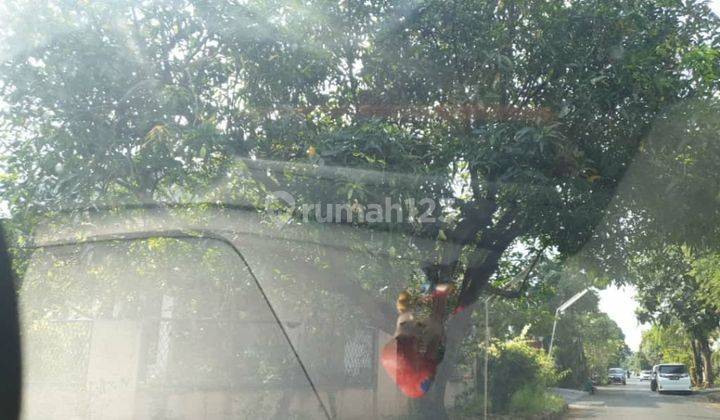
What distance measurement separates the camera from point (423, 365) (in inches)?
394

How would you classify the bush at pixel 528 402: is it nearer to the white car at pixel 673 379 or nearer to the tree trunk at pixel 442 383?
the tree trunk at pixel 442 383

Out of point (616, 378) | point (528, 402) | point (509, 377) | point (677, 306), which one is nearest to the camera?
point (528, 402)

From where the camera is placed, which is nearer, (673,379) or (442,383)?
(442,383)

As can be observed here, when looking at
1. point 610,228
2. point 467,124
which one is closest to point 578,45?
point 467,124

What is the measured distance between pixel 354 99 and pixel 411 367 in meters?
4.25

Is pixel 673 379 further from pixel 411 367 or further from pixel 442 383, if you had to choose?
pixel 411 367

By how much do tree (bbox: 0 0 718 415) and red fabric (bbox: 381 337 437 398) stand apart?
1562 mm

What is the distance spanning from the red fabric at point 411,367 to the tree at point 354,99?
1.56 m

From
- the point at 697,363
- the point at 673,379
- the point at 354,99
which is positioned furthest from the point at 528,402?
the point at 697,363

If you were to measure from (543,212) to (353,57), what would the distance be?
137 inches

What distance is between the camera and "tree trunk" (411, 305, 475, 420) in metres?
10.5

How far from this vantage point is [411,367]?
408 inches

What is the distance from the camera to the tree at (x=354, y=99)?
25.2ft

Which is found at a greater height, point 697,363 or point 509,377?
point 509,377
